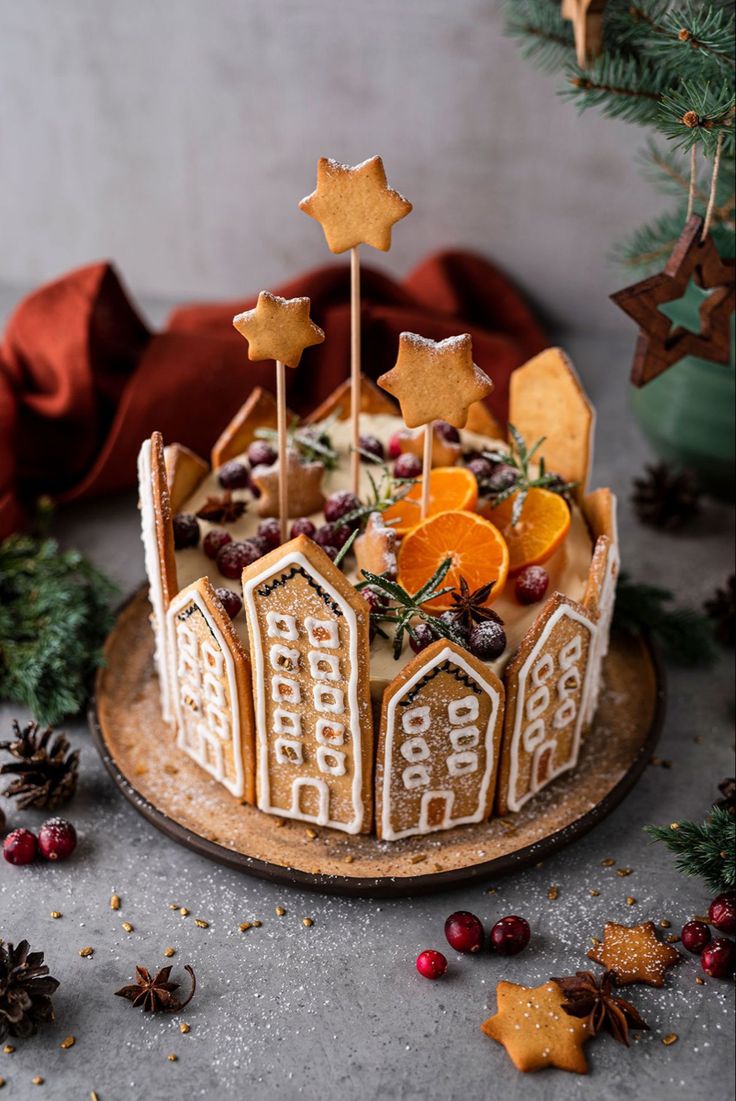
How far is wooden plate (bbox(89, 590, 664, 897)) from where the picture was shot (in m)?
1.67

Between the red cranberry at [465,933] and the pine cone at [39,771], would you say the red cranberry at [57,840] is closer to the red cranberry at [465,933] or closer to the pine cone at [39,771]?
the pine cone at [39,771]

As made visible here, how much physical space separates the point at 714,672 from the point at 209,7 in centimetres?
179

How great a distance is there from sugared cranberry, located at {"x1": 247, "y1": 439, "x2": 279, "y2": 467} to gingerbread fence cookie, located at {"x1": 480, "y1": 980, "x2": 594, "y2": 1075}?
0.89 m

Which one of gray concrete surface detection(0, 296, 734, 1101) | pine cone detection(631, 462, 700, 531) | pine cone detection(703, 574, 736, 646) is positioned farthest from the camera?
pine cone detection(631, 462, 700, 531)

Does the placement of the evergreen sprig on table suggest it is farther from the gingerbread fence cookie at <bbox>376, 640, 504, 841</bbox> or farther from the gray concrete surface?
the gingerbread fence cookie at <bbox>376, 640, 504, 841</bbox>

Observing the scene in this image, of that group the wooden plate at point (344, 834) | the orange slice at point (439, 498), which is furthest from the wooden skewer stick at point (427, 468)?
the wooden plate at point (344, 834)

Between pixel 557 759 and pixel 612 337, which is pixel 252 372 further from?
pixel 557 759

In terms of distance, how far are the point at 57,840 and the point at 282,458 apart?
0.64 meters

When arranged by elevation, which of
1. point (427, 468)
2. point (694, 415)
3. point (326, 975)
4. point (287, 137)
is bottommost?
point (326, 975)

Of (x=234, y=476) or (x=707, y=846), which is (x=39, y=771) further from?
(x=707, y=846)

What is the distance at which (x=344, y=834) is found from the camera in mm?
1751

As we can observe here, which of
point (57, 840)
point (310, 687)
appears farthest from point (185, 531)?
point (57, 840)

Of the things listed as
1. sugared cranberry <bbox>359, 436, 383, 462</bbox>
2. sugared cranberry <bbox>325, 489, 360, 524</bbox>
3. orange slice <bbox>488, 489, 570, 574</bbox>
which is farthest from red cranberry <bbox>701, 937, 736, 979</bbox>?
sugared cranberry <bbox>359, 436, 383, 462</bbox>

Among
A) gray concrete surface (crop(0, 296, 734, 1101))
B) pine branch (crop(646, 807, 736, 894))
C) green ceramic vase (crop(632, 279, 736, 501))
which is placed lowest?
gray concrete surface (crop(0, 296, 734, 1101))
